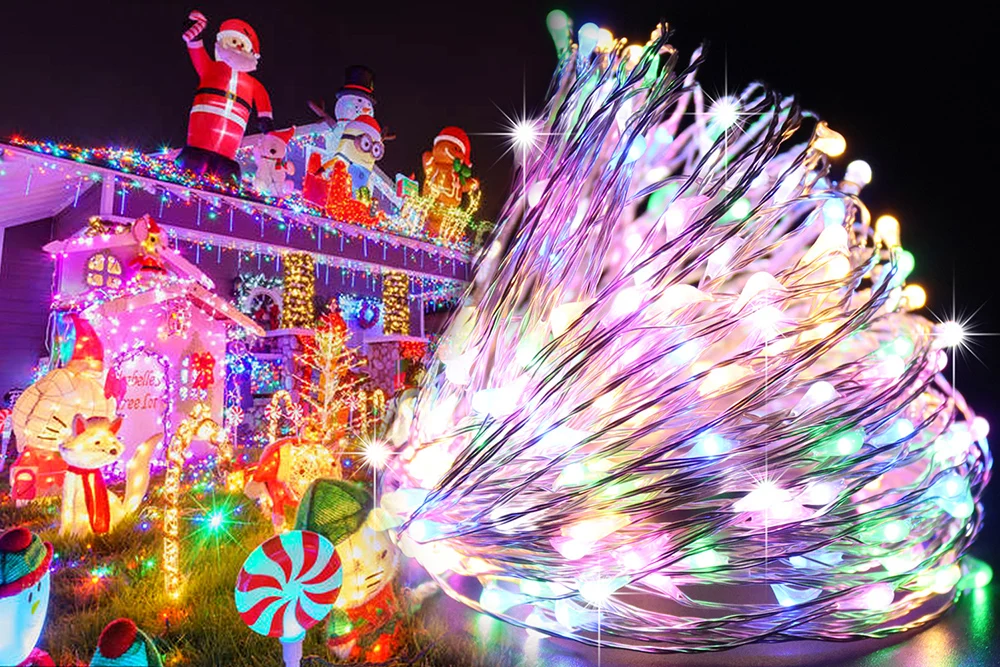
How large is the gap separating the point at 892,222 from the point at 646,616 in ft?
8.50

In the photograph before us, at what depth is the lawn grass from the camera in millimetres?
2354

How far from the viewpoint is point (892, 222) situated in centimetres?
354

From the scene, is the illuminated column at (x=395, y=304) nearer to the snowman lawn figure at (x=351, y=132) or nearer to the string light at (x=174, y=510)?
the snowman lawn figure at (x=351, y=132)

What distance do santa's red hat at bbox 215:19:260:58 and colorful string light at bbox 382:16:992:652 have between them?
722cm

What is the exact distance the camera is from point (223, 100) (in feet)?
28.8

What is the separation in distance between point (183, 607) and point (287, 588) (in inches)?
47.8

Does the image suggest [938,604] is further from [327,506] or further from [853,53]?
[853,53]

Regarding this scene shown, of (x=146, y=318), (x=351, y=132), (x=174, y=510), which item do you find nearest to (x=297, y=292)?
(x=351, y=132)

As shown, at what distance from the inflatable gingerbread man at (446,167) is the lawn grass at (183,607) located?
8.89m

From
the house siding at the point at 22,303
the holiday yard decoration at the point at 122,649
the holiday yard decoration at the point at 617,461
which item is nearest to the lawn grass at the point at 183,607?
the holiday yard decoration at the point at 617,461

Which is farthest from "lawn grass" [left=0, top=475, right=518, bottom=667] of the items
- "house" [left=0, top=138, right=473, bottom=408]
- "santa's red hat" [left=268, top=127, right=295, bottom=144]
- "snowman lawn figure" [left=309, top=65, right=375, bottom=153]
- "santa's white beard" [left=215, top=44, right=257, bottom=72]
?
"snowman lawn figure" [left=309, top=65, right=375, bottom=153]

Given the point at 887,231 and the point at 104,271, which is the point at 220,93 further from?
the point at 887,231

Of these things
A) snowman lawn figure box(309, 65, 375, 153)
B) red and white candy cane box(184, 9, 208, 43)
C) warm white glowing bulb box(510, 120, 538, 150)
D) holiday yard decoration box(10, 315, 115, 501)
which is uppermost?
snowman lawn figure box(309, 65, 375, 153)

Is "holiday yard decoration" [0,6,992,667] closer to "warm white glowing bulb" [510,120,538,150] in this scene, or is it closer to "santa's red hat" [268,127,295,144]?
"warm white glowing bulb" [510,120,538,150]
